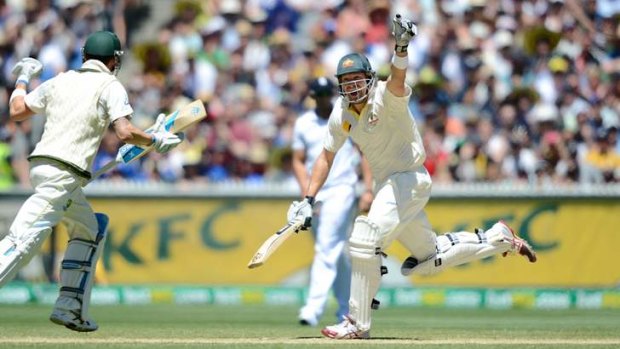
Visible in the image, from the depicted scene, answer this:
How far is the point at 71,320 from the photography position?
8.28 m

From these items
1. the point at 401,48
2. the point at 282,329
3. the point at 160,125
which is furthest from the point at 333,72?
the point at 401,48

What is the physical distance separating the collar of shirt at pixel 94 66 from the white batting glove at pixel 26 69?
467 millimetres

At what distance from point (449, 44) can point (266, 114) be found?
2.50m

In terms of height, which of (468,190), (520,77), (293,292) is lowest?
(293,292)

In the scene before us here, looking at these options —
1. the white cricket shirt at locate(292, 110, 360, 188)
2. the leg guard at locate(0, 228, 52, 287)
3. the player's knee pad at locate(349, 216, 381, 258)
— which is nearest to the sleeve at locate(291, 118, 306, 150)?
the white cricket shirt at locate(292, 110, 360, 188)

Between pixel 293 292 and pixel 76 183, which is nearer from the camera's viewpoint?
pixel 76 183

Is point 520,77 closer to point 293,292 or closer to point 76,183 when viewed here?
point 293,292

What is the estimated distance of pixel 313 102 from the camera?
36.7ft

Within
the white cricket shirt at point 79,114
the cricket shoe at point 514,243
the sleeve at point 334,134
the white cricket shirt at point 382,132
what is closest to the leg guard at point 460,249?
the cricket shoe at point 514,243

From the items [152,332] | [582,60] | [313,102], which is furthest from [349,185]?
[582,60]

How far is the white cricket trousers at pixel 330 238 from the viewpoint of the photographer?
10750mm

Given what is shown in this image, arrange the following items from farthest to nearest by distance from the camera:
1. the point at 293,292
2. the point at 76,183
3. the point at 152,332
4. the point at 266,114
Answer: the point at 266,114, the point at 293,292, the point at 152,332, the point at 76,183

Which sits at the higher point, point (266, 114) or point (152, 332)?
point (266, 114)

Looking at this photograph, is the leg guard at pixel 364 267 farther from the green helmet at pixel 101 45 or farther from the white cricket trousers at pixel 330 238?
the white cricket trousers at pixel 330 238
